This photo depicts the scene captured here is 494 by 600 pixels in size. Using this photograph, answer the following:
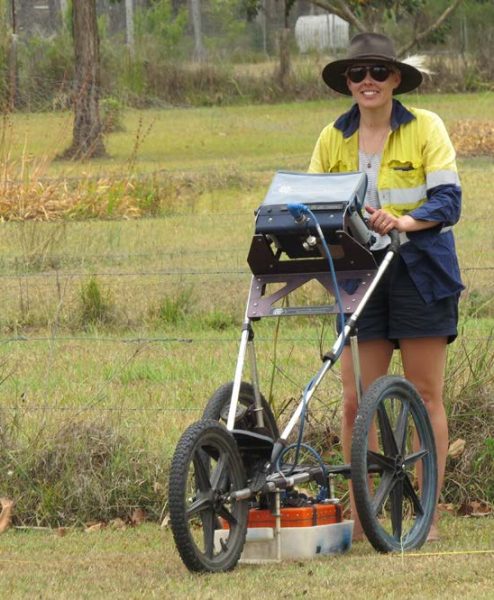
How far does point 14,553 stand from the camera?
682 cm

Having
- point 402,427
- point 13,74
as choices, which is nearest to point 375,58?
point 402,427

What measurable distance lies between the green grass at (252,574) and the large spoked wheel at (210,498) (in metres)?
0.09

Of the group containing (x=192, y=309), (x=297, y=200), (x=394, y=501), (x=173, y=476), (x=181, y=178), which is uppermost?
(x=297, y=200)

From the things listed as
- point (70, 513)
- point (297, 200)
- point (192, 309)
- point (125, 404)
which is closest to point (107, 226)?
point (192, 309)

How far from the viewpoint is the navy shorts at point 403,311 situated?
21.8 ft

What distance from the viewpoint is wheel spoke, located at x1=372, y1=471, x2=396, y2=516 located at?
6.26 meters

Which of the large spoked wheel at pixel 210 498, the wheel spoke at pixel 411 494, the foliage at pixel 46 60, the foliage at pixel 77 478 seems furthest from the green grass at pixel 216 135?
the large spoked wheel at pixel 210 498

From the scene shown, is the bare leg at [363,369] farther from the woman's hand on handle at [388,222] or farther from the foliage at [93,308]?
the foliage at [93,308]

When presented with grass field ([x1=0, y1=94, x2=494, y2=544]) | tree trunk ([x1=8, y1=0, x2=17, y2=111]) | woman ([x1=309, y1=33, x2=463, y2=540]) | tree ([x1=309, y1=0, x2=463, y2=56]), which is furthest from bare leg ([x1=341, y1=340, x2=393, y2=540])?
tree ([x1=309, y1=0, x2=463, y2=56])

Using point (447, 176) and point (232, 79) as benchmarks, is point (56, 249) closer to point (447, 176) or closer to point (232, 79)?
point (447, 176)

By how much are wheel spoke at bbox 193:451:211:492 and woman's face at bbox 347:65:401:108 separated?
164 centimetres

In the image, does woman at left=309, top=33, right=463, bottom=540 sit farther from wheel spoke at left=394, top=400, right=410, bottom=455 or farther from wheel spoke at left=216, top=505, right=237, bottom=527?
wheel spoke at left=216, top=505, right=237, bottom=527

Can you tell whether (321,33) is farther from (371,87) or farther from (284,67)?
(371,87)

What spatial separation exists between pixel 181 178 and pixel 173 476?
16494mm
